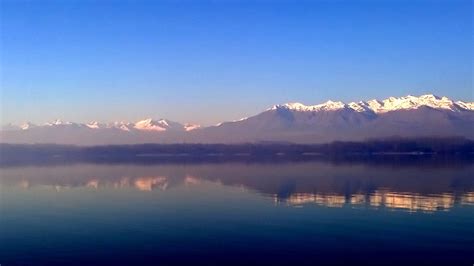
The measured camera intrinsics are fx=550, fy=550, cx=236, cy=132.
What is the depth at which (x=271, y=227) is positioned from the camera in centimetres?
2388

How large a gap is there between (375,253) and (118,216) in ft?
45.9

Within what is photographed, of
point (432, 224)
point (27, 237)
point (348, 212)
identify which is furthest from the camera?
point (348, 212)

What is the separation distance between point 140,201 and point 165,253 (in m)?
15.9

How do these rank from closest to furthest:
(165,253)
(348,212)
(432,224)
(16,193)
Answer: (165,253) → (432,224) → (348,212) → (16,193)

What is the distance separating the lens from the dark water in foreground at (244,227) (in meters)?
18.5

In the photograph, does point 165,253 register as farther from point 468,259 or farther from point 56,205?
point 56,205

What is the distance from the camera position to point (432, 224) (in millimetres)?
23656

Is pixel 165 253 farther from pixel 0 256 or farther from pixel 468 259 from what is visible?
pixel 468 259

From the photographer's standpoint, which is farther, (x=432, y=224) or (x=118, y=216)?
(x=118, y=216)

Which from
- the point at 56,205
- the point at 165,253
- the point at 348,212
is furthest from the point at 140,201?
the point at 165,253

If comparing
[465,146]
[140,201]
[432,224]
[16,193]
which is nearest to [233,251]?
[432,224]

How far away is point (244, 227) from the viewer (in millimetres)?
23844

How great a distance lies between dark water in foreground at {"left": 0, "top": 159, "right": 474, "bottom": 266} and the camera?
60.8 ft

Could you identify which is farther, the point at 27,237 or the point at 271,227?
the point at 271,227
